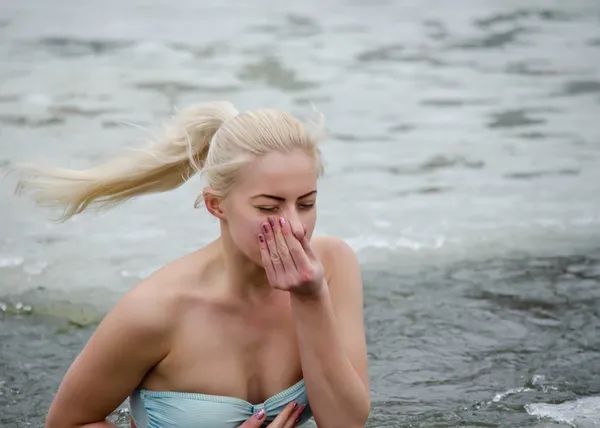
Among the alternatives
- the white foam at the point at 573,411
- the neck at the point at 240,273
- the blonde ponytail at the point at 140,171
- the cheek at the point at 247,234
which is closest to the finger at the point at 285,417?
the neck at the point at 240,273

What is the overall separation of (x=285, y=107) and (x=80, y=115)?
1.56 m

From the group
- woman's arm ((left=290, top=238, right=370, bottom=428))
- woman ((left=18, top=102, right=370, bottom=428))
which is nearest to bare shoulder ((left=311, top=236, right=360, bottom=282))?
woman ((left=18, top=102, right=370, bottom=428))

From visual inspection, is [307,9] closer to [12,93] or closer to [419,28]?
[419,28]

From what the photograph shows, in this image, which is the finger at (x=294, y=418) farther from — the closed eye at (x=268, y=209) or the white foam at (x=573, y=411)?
the white foam at (x=573, y=411)

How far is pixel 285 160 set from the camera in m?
2.82

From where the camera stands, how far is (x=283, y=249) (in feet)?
8.92

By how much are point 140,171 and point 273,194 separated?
1.76 feet

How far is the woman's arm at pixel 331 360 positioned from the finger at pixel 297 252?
5.1 inches

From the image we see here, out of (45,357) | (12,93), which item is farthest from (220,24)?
(45,357)

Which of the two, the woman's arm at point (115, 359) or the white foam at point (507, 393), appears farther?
the white foam at point (507, 393)

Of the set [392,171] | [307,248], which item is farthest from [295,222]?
[392,171]

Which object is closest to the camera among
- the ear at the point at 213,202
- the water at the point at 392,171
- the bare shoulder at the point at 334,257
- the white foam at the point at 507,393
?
the ear at the point at 213,202

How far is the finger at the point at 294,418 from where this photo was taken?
300 cm

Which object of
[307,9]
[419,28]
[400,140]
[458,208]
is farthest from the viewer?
[307,9]
